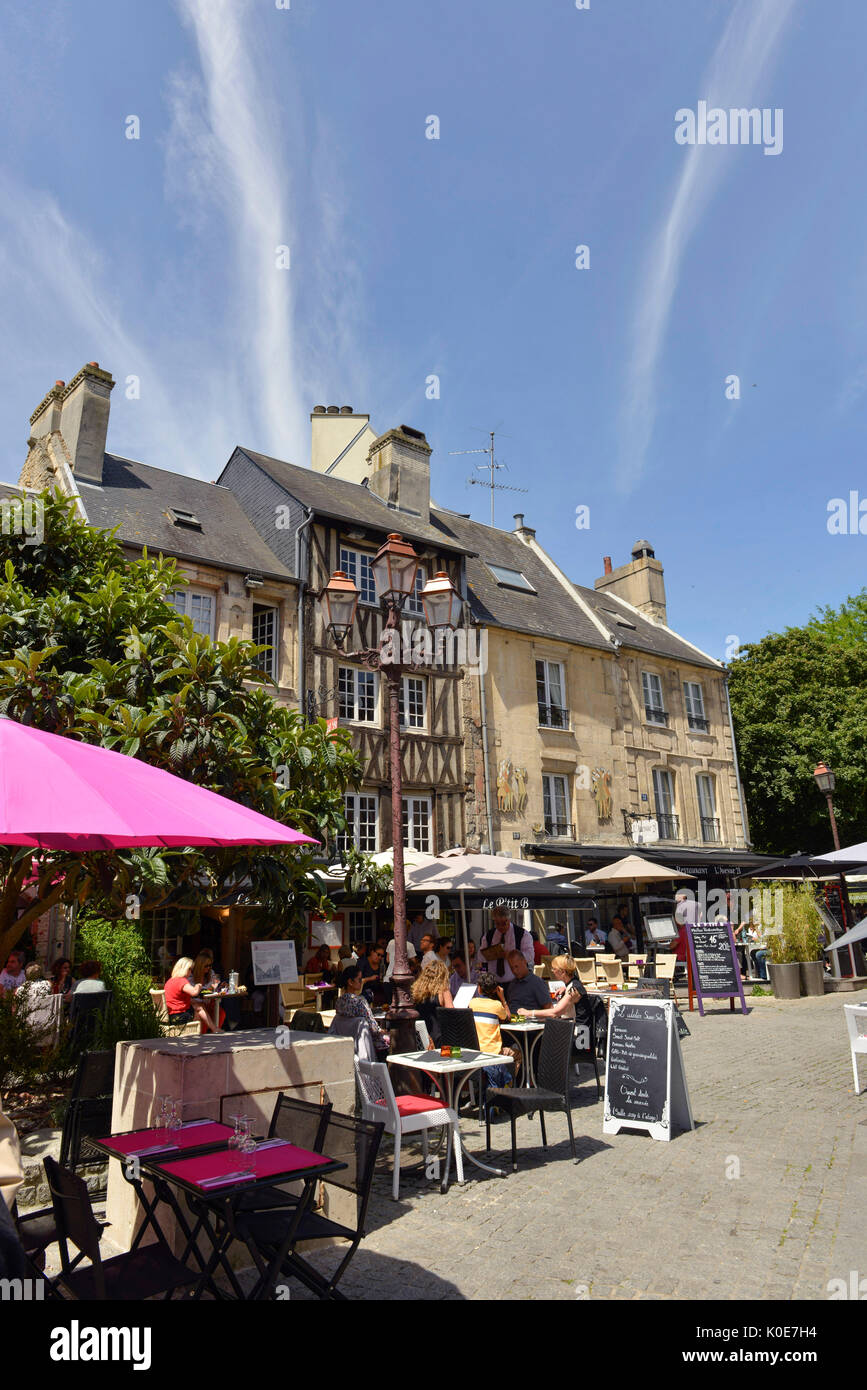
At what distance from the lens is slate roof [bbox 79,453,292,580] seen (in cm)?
1535

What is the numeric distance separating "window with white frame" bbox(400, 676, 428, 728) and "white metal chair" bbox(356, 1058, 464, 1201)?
40.0ft

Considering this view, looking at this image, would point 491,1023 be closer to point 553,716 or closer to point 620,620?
point 553,716

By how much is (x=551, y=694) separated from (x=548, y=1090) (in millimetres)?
14927

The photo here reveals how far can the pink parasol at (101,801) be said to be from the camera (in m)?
3.20

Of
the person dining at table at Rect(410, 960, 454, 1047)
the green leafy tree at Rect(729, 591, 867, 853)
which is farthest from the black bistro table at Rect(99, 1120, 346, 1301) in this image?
the green leafy tree at Rect(729, 591, 867, 853)

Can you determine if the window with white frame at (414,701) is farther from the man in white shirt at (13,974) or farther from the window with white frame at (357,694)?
the man in white shirt at (13,974)

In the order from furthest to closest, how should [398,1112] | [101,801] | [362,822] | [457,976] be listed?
[362,822] < [457,976] < [398,1112] < [101,801]

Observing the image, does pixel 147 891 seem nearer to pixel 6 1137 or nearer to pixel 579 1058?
pixel 6 1137

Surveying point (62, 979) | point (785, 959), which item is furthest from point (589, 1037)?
point (785, 959)

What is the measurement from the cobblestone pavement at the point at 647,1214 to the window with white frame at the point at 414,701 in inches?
428

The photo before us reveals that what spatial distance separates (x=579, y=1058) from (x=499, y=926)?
185 cm

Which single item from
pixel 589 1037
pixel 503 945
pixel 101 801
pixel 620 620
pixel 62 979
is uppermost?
pixel 620 620

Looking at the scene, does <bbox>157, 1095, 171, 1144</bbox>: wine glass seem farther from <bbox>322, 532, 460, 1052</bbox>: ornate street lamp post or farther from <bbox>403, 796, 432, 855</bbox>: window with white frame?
<bbox>403, 796, 432, 855</bbox>: window with white frame

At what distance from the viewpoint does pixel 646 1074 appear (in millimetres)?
6742
